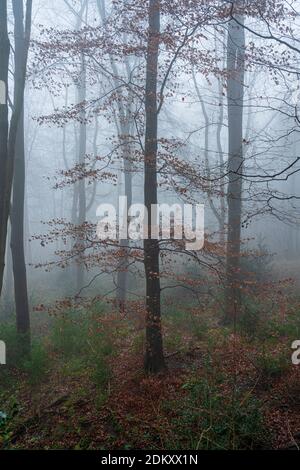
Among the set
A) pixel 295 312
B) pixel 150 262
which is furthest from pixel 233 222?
pixel 150 262

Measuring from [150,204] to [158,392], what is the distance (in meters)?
3.33

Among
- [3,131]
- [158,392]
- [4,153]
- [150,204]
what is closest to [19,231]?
[4,153]

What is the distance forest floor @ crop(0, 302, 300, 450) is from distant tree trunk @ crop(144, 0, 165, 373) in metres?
0.46

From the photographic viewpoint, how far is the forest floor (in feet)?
17.7

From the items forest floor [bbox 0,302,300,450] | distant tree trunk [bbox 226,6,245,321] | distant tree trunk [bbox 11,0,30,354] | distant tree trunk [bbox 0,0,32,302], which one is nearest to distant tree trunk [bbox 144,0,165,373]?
forest floor [bbox 0,302,300,450]

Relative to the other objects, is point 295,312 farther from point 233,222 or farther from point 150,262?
point 150,262

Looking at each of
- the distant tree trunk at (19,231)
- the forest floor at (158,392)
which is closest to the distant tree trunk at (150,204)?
the forest floor at (158,392)

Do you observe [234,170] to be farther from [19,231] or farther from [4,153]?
[19,231]

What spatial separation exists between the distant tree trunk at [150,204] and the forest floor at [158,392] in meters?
0.46

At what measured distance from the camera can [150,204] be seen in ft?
24.6

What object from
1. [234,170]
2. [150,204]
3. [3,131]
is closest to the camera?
[150,204]

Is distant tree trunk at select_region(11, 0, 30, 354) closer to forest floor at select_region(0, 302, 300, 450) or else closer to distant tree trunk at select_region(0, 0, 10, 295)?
forest floor at select_region(0, 302, 300, 450)

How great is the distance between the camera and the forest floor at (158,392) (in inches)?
212

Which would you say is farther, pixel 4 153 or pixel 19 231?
pixel 19 231
